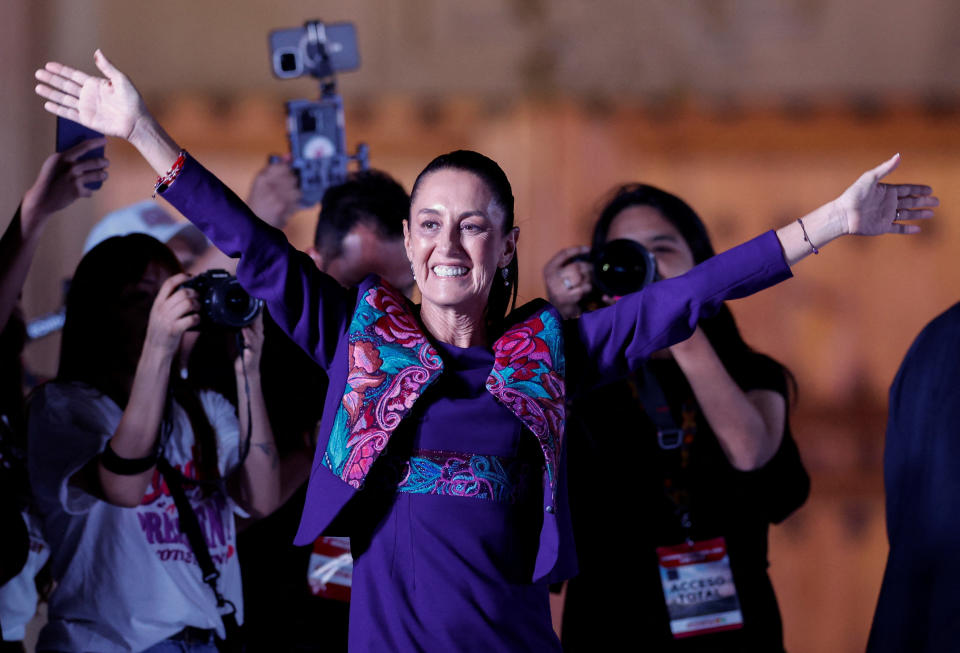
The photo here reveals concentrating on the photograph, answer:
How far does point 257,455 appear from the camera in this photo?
5.70 ft

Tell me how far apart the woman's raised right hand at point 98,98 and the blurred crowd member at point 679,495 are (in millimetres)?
852

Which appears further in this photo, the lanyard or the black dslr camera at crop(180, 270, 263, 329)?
the lanyard

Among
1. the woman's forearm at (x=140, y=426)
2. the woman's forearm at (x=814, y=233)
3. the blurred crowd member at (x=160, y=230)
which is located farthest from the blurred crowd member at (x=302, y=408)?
the woman's forearm at (x=814, y=233)

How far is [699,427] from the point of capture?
6.01 feet

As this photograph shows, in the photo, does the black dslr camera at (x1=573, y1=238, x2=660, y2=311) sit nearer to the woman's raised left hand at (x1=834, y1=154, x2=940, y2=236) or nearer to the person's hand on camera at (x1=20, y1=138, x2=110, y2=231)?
the woman's raised left hand at (x1=834, y1=154, x2=940, y2=236)

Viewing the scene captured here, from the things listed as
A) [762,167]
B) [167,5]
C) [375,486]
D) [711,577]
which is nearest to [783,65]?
[762,167]

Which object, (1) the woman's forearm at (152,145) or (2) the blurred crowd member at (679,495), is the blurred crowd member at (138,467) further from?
(2) the blurred crowd member at (679,495)

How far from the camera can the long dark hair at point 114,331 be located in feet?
5.66

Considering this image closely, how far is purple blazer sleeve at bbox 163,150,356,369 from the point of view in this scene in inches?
46.1

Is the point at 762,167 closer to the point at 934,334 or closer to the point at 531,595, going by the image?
the point at 934,334

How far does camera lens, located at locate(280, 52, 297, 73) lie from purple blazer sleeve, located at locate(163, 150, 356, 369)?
99 cm

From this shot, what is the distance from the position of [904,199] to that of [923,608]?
697 millimetres

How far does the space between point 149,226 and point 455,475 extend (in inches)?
52.8

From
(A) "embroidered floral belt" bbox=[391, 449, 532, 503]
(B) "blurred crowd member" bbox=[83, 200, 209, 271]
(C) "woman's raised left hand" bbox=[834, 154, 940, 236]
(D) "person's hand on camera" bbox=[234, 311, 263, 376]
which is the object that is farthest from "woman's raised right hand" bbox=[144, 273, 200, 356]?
(C) "woman's raised left hand" bbox=[834, 154, 940, 236]
